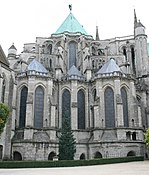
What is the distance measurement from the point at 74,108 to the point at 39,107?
5.50 m

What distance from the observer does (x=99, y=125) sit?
37.5 meters

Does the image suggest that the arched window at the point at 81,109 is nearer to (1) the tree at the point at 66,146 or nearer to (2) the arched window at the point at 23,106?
(1) the tree at the point at 66,146

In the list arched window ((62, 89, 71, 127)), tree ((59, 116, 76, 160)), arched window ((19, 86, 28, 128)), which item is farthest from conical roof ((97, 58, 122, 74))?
arched window ((19, 86, 28, 128))

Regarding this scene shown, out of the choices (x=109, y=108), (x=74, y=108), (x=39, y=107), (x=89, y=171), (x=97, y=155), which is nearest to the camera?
(x=89, y=171)

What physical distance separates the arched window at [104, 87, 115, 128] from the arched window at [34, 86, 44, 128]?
33.4ft

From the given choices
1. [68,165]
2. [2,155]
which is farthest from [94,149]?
[2,155]

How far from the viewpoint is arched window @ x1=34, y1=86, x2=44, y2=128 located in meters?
37.1

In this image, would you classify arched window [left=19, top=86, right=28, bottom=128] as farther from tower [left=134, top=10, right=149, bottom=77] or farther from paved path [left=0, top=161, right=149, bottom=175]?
tower [left=134, top=10, right=149, bottom=77]

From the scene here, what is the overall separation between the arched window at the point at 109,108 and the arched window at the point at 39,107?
33.4ft

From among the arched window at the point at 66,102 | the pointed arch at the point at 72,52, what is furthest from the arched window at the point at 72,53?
the arched window at the point at 66,102

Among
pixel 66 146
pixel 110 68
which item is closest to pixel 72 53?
pixel 110 68

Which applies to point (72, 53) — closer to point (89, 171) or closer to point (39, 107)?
point (39, 107)

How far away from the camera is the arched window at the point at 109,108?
3775 cm

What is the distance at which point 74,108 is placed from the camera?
38281 mm
